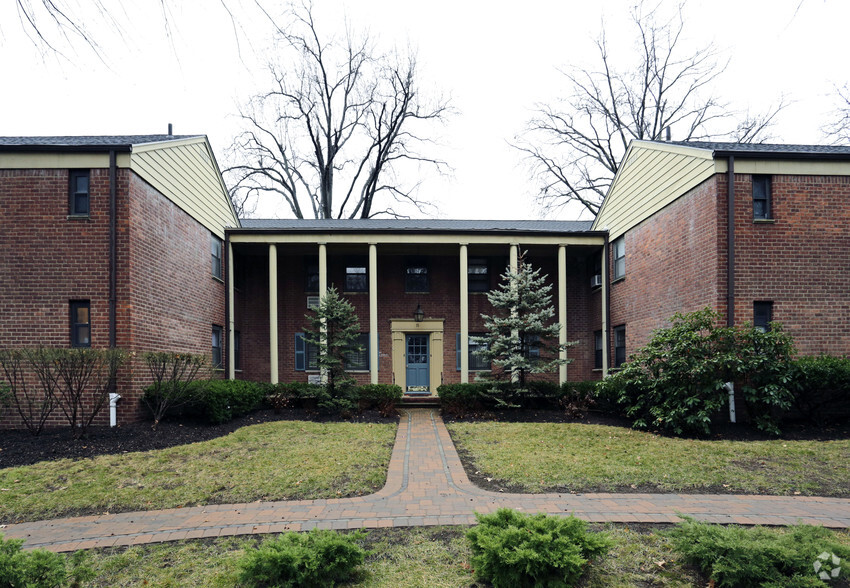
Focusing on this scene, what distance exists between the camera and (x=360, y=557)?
3766mm

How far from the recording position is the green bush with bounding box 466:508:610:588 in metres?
3.44

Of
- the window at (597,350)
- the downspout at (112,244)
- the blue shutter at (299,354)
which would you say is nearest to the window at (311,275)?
the blue shutter at (299,354)

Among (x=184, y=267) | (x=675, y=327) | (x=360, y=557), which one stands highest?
(x=184, y=267)

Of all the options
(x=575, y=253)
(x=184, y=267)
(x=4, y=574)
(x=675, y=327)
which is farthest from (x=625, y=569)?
(x=575, y=253)

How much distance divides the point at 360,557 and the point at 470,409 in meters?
9.27

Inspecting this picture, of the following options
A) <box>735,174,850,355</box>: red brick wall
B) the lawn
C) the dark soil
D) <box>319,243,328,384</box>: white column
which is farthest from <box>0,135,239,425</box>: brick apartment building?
<box>735,174,850,355</box>: red brick wall

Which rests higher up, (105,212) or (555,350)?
(105,212)

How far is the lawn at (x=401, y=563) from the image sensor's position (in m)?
3.76

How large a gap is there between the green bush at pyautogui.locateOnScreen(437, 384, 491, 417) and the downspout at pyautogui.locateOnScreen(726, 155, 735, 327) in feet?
18.2

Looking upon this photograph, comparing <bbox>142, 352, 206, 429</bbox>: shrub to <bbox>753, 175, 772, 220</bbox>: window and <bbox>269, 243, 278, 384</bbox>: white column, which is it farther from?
<bbox>753, 175, 772, 220</bbox>: window

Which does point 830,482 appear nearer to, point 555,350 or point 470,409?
point 555,350

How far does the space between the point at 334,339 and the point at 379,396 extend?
1848 mm

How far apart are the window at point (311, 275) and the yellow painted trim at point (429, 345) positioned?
2843 mm

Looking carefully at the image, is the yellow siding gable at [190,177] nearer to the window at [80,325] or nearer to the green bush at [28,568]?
the window at [80,325]
